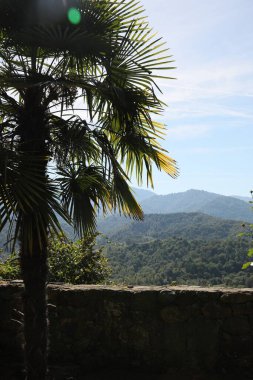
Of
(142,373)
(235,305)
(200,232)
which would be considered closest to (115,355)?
(142,373)

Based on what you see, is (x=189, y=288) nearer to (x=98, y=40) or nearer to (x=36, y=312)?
(x=36, y=312)

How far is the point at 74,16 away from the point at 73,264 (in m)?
5.60

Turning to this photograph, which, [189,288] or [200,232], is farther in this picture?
[200,232]

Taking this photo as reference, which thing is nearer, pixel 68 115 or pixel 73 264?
pixel 68 115

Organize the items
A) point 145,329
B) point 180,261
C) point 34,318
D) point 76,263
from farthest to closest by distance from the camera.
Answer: point 180,261 < point 76,263 < point 145,329 < point 34,318

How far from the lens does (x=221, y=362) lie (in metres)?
4.46

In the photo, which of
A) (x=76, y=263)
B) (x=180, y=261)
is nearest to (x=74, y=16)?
(x=76, y=263)

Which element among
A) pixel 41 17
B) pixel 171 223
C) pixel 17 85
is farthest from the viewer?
pixel 171 223

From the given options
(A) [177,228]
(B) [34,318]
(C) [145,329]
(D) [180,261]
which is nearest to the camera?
(B) [34,318]

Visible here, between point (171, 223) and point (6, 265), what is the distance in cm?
16634

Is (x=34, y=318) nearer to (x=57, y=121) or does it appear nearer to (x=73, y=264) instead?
(x=57, y=121)

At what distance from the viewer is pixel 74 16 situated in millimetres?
3691

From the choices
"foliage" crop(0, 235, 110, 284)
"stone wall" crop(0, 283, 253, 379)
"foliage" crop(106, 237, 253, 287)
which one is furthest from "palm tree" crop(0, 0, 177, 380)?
"foliage" crop(106, 237, 253, 287)

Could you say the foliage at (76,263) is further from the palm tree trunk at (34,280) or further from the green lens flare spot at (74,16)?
the green lens flare spot at (74,16)
